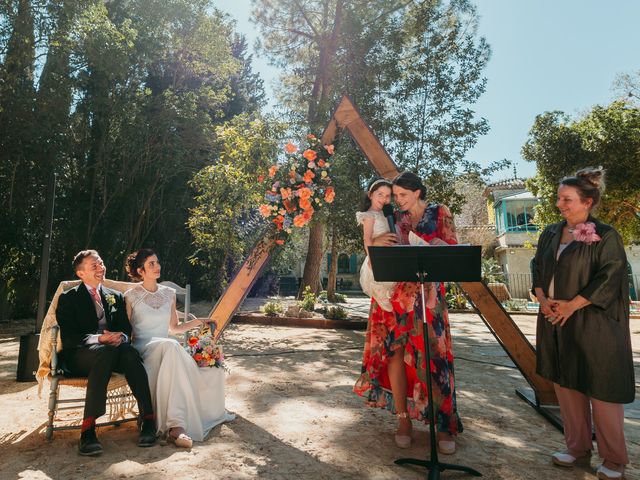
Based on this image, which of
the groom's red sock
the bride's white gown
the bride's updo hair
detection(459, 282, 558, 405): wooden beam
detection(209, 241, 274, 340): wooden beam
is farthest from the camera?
detection(209, 241, 274, 340): wooden beam

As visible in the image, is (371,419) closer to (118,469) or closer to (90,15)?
(118,469)

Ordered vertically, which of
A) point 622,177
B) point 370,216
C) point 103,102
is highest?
point 103,102

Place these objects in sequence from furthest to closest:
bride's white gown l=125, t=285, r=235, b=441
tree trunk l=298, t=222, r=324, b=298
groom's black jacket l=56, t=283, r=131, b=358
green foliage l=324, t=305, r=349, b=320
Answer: tree trunk l=298, t=222, r=324, b=298 → green foliage l=324, t=305, r=349, b=320 → groom's black jacket l=56, t=283, r=131, b=358 → bride's white gown l=125, t=285, r=235, b=441

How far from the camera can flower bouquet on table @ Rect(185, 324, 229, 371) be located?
3.46 meters

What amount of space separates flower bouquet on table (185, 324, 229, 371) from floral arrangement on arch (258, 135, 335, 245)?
3.97 feet

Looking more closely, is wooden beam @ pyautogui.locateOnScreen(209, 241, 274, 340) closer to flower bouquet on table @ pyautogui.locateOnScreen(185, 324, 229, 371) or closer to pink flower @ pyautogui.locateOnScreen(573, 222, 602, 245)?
flower bouquet on table @ pyautogui.locateOnScreen(185, 324, 229, 371)

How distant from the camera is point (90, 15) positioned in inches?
353

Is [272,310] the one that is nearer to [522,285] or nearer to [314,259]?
[314,259]

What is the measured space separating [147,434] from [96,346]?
77 cm

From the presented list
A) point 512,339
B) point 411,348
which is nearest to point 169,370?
point 411,348

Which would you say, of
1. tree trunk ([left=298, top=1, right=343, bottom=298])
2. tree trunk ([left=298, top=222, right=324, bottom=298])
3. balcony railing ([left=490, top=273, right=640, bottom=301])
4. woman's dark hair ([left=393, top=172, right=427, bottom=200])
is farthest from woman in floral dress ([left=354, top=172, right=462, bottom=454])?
balcony railing ([left=490, top=273, right=640, bottom=301])

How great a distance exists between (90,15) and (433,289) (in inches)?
384

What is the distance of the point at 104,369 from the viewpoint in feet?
10.0

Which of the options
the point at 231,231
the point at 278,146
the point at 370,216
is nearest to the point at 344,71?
the point at 278,146
